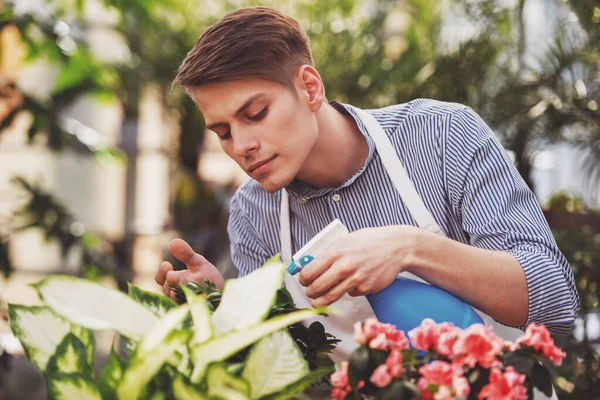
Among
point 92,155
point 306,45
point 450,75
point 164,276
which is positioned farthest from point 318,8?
point 164,276

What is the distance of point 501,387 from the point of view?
84 cm

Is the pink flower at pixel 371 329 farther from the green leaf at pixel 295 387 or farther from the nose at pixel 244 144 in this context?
the nose at pixel 244 144

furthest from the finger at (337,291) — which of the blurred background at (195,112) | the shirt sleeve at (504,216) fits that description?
the blurred background at (195,112)

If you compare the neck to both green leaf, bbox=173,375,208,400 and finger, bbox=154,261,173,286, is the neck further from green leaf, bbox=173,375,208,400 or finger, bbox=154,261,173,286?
green leaf, bbox=173,375,208,400

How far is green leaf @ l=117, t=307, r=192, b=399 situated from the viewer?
0.82m

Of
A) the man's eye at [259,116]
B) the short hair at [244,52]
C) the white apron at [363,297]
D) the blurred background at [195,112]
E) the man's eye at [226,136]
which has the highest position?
the short hair at [244,52]

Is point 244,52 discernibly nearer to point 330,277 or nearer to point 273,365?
point 330,277

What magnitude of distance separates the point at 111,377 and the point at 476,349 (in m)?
0.40

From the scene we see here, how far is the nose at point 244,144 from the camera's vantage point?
55.2 inches

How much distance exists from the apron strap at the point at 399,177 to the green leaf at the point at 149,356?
0.86 meters

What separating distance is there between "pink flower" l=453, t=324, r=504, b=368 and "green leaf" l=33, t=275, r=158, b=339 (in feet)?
1.13

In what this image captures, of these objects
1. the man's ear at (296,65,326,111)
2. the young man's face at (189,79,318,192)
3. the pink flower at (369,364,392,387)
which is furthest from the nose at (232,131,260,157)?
the pink flower at (369,364,392,387)

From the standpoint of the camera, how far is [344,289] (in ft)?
3.64

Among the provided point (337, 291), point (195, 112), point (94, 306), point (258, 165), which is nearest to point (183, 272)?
point (258, 165)
